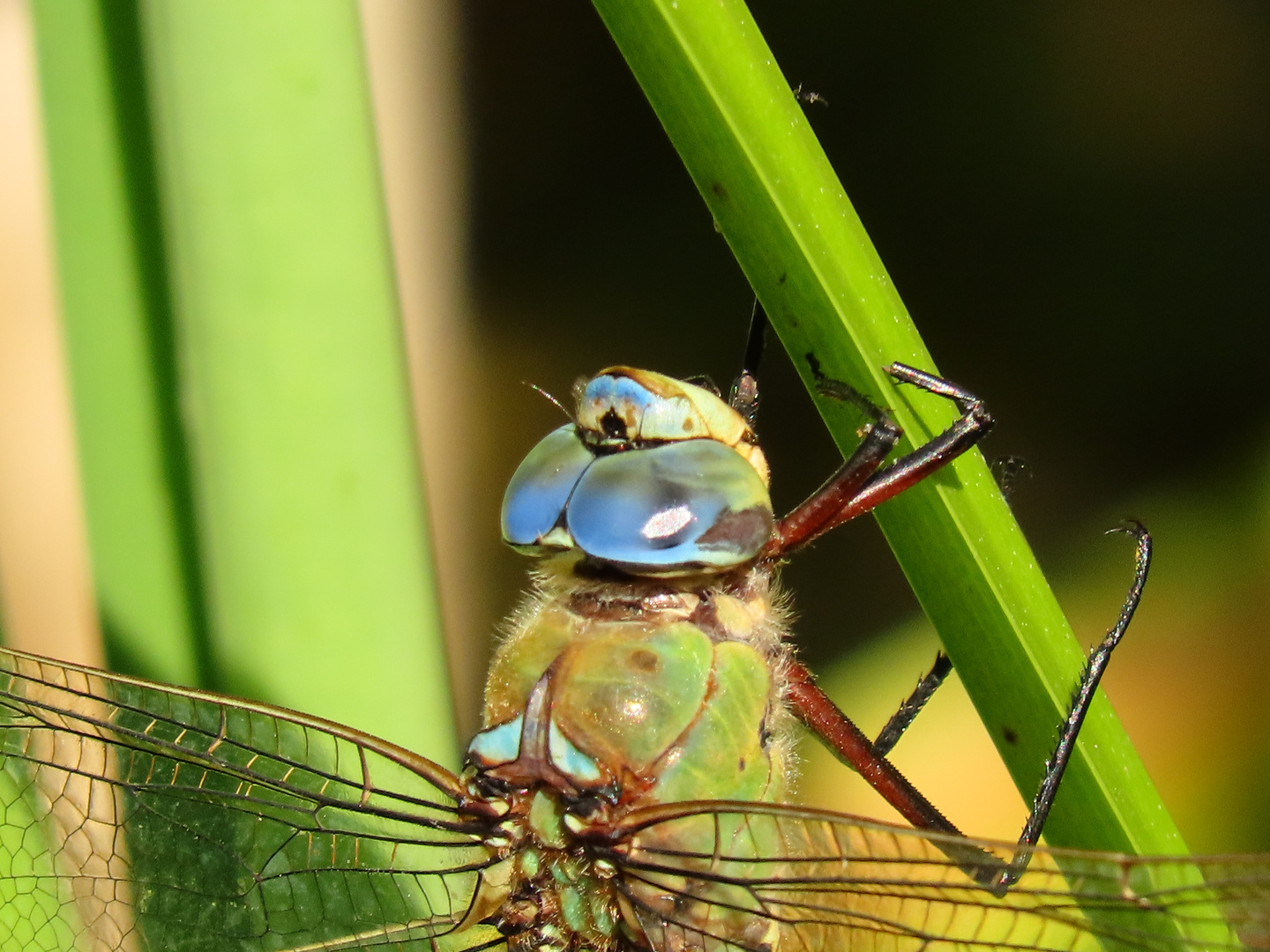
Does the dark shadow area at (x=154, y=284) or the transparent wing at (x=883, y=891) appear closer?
the transparent wing at (x=883, y=891)

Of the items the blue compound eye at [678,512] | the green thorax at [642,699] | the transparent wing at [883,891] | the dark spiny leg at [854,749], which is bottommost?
the transparent wing at [883,891]

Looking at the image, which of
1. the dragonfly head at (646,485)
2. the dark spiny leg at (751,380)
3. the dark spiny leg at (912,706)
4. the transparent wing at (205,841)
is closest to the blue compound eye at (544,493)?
the dragonfly head at (646,485)

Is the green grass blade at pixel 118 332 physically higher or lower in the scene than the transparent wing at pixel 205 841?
higher

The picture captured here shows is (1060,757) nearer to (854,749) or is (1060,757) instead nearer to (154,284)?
(854,749)

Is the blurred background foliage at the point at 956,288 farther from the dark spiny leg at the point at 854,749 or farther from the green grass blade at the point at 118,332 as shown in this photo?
the green grass blade at the point at 118,332

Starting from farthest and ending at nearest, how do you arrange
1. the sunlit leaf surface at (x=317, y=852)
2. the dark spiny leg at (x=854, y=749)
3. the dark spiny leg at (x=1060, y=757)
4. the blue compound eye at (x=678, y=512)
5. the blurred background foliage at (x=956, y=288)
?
the blurred background foliage at (x=956, y=288)
the dark spiny leg at (x=854, y=749)
the blue compound eye at (x=678, y=512)
the sunlit leaf surface at (x=317, y=852)
the dark spiny leg at (x=1060, y=757)

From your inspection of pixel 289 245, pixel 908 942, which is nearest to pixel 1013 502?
pixel 908 942

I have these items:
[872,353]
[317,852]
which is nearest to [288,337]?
[872,353]
